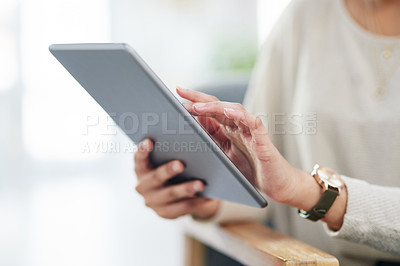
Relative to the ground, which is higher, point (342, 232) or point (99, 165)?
point (342, 232)

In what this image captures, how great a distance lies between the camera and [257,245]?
57cm

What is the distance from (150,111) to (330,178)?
26 cm

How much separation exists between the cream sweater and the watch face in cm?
11

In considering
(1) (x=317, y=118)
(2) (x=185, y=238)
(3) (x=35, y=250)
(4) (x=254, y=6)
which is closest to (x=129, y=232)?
(3) (x=35, y=250)

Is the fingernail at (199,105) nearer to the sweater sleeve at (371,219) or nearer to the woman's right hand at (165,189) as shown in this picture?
the woman's right hand at (165,189)

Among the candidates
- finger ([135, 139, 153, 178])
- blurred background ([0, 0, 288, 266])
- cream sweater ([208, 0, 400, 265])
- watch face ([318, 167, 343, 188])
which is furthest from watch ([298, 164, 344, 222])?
blurred background ([0, 0, 288, 266])

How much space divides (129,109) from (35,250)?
1.53m

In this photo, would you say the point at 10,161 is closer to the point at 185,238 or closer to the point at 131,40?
the point at 131,40

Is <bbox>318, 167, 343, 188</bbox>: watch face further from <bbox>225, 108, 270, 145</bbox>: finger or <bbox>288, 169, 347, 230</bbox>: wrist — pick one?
<bbox>225, 108, 270, 145</bbox>: finger

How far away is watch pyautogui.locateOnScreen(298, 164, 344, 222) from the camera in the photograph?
1.84ft

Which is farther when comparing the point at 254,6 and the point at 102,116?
the point at 254,6

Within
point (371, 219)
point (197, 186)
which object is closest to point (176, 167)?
point (197, 186)

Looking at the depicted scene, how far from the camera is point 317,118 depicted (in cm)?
76

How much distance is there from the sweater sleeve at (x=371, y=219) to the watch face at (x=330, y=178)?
0.5 inches
